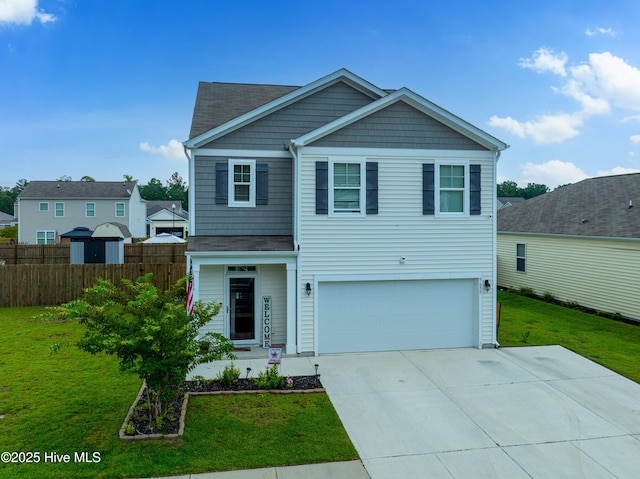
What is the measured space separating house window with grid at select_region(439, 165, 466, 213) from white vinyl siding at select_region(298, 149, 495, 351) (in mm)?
215

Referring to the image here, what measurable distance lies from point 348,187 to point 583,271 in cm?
1159

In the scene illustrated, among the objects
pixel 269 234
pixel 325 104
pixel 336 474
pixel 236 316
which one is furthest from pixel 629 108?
pixel 336 474

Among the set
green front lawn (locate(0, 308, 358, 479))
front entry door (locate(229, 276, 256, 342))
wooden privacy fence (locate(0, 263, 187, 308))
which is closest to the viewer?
green front lawn (locate(0, 308, 358, 479))

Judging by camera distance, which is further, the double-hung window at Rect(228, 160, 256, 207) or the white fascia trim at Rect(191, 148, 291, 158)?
the double-hung window at Rect(228, 160, 256, 207)

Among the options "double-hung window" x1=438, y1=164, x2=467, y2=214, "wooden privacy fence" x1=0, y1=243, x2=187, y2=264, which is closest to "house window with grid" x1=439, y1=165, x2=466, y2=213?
"double-hung window" x1=438, y1=164, x2=467, y2=214

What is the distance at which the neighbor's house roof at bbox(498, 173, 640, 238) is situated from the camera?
15953 mm

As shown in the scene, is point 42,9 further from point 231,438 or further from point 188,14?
point 231,438

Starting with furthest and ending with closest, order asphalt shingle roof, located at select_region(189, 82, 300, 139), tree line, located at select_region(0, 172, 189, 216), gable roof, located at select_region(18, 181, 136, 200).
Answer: tree line, located at select_region(0, 172, 189, 216), gable roof, located at select_region(18, 181, 136, 200), asphalt shingle roof, located at select_region(189, 82, 300, 139)

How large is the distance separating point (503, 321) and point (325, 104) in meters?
9.35

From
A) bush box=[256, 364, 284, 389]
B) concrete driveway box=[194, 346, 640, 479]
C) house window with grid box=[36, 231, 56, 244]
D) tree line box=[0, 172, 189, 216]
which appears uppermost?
tree line box=[0, 172, 189, 216]

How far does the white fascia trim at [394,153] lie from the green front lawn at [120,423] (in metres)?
5.85

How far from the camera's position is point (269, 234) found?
11906 millimetres

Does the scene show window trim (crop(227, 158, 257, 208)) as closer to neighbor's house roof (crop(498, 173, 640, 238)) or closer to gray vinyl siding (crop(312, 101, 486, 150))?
gray vinyl siding (crop(312, 101, 486, 150))

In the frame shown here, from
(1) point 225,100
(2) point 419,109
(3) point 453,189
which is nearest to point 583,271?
(3) point 453,189
